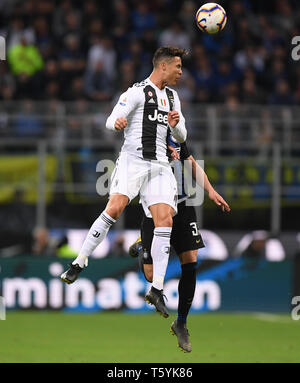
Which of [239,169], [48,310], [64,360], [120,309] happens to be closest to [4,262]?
[48,310]

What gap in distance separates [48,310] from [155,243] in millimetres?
7432

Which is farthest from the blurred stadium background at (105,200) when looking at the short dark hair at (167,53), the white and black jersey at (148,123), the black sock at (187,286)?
the short dark hair at (167,53)

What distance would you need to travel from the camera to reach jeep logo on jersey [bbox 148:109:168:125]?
9734mm

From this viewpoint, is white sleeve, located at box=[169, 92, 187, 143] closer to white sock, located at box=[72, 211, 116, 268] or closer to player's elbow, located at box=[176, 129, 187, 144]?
player's elbow, located at box=[176, 129, 187, 144]

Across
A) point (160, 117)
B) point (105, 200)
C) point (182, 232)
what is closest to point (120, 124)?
point (160, 117)

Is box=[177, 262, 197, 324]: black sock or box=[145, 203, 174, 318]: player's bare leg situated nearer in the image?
box=[145, 203, 174, 318]: player's bare leg

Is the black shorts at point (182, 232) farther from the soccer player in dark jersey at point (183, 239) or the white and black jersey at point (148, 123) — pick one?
the white and black jersey at point (148, 123)

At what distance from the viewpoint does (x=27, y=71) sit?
19.4 m

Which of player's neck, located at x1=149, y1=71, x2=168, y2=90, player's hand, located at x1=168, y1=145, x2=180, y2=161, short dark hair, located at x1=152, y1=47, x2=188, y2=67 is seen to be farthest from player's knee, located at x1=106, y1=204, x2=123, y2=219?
short dark hair, located at x1=152, y1=47, x2=188, y2=67

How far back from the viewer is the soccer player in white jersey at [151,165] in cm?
962

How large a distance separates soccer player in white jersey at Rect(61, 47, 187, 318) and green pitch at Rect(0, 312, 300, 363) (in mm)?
1431

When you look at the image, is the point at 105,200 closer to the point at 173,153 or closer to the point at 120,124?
the point at 173,153

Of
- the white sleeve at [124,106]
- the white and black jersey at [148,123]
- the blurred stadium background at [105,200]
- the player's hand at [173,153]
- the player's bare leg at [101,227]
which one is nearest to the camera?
the white sleeve at [124,106]

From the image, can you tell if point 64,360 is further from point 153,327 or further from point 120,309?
point 120,309
